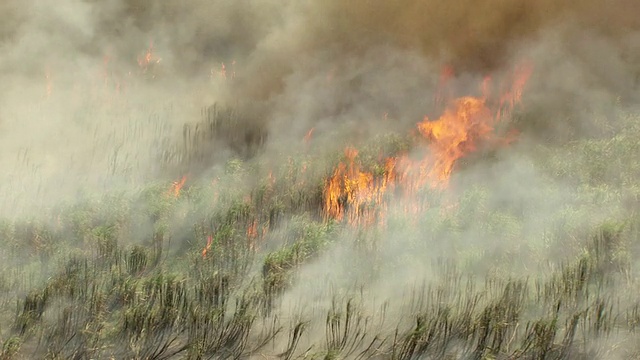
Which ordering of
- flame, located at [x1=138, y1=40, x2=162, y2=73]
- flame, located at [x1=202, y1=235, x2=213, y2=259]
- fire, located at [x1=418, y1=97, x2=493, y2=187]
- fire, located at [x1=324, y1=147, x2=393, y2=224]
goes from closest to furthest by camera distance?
flame, located at [x1=202, y1=235, x2=213, y2=259] < fire, located at [x1=324, y1=147, x2=393, y2=224] < fire, located at [x1=418, y1=97, x2=493, y2=187] < flame, located at [x1=138, y1=40, x2=162, y2=73]

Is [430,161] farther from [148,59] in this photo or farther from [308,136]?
[148,59]

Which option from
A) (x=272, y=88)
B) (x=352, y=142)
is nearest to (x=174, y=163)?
(x=272, y=88)

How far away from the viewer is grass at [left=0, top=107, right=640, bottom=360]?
7.02 m

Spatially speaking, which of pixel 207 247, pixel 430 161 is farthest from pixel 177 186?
pixel 430 161

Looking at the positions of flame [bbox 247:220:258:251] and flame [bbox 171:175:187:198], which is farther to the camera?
flame [bbox 171:175:187:198]

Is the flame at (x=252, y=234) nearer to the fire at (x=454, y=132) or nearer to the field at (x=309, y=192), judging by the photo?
the field at (x=309, y=192)

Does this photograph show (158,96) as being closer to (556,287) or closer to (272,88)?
(272,88)

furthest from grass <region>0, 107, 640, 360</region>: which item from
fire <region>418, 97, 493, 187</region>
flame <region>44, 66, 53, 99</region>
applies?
flame <region>44, 66, 53, 99</region>

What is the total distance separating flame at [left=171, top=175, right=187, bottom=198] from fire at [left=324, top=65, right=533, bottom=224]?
8.21 feet

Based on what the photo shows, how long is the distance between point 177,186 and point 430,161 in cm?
450

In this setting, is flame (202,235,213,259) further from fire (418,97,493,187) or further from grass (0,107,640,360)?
fire (418,97,493,187)

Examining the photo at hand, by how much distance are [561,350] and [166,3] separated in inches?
394

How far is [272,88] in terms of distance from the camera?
11.7 meters

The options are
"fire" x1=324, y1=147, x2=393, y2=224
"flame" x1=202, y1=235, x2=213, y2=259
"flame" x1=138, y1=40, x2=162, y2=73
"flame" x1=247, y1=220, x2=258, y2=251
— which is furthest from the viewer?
"flame" x1=138, y1=40, x2=162, y2=73
